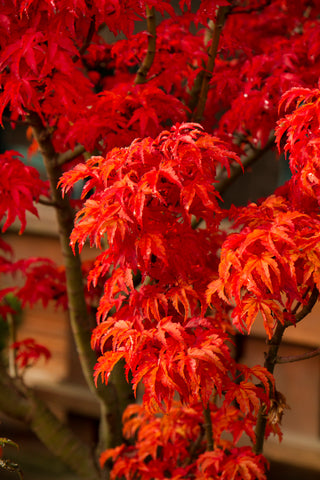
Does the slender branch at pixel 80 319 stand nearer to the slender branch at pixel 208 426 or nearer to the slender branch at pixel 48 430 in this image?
the slender branch at pixel 48 430

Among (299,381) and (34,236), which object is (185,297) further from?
(34,236)

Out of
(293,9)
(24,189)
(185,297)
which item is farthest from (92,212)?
(293,9)

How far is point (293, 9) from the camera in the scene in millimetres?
3758

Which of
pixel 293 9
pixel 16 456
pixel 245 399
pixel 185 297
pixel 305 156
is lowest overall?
pixel 16 456

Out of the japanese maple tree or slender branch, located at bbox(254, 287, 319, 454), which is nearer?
the japanese maple tree

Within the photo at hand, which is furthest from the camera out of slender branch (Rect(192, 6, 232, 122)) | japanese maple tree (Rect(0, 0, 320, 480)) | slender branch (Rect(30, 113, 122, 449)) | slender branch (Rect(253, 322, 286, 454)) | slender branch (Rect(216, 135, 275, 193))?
slender branch (Rect(216, 135, 275, 193))

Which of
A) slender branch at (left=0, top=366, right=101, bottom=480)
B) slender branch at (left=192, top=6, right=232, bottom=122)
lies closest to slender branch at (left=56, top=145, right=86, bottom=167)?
slender branch at (left=192, top=6, right=232, bottom=122)

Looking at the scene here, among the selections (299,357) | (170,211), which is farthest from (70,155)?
(299,357)

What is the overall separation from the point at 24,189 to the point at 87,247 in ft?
10.7

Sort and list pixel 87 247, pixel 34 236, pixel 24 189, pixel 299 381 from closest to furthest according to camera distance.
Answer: pixel 24 189 → pixel 299 381 → pixel 87 247 → pixel 34 236

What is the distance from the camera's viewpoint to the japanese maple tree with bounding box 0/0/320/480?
1962mm

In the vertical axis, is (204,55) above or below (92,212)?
above

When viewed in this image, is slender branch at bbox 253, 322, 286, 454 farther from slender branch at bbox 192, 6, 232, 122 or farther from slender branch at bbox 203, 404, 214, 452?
slender branch at bbox 192, 6, 232, 122

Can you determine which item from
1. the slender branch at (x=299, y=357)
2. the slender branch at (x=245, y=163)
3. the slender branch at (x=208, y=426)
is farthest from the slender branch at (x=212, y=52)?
the slender branch at (x=208, y=426)
